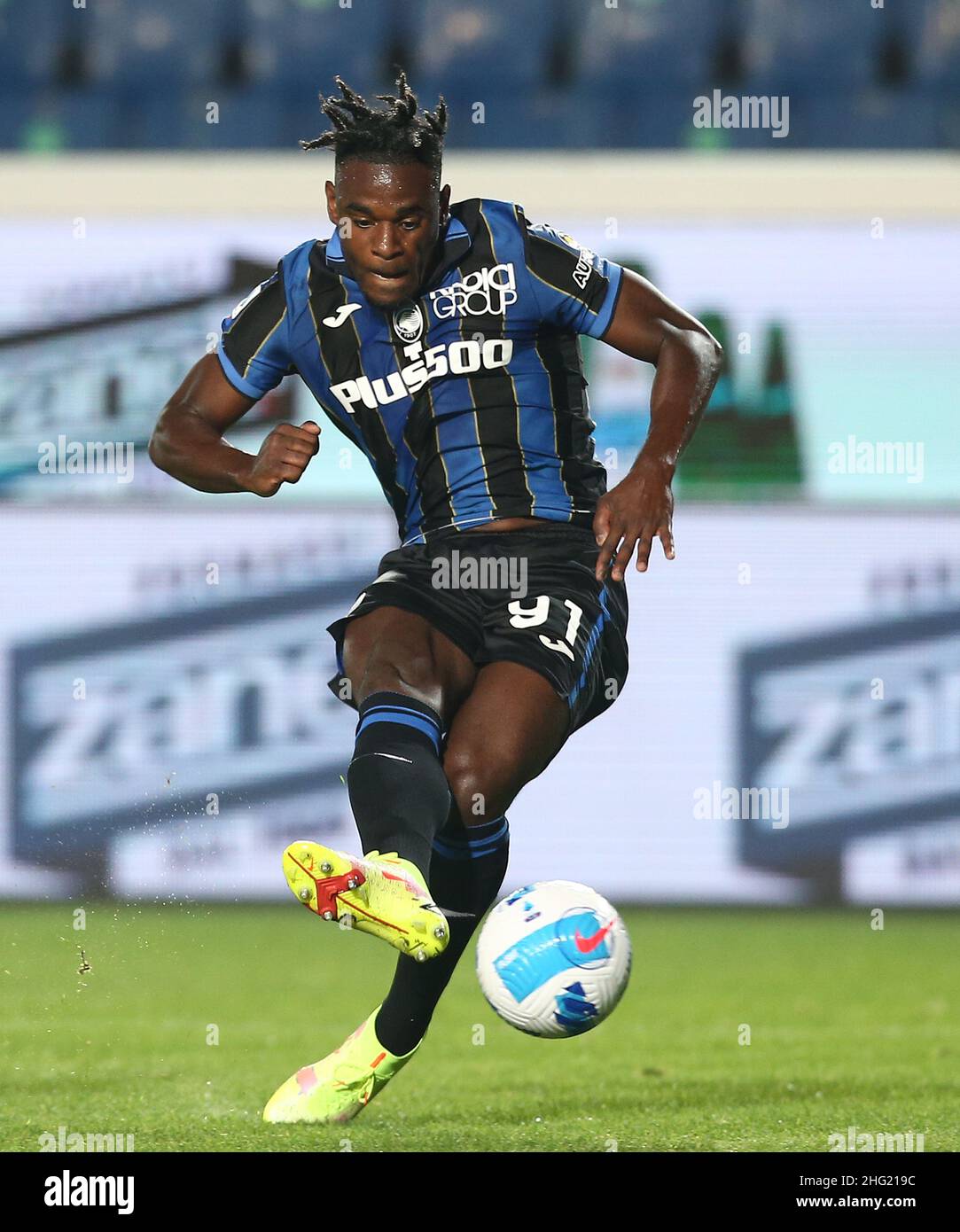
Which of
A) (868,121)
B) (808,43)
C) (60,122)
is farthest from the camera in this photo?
(808,43)

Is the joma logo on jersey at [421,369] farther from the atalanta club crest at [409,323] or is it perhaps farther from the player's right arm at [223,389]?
the player's right arm at [223,389]

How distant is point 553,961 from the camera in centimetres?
356

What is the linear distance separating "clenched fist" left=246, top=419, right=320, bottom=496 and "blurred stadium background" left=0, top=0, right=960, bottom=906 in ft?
20.0

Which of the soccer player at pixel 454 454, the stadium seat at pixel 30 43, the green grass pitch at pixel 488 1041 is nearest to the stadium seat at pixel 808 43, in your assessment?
the stadium seat at pixel 30 43

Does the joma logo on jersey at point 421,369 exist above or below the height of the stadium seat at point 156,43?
below

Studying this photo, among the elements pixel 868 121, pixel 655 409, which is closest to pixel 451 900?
pixel 655 409

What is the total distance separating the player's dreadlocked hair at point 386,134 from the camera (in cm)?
357

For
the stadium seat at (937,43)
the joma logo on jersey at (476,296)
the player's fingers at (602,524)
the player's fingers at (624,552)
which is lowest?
the player's fingers at (624,552)

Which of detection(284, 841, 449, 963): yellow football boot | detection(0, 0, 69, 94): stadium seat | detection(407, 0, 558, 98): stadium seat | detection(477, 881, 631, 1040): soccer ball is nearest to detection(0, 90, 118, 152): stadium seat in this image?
detection(0, 0, 69, 94): stadium seat

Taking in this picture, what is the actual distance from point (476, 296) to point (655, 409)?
0.48 metres

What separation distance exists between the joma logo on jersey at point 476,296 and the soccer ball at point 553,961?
1.27m

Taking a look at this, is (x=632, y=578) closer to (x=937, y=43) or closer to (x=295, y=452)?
(x=937, y=43)

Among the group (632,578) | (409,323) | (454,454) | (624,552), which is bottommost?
(632,578)

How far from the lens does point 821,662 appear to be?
978 centimetres
